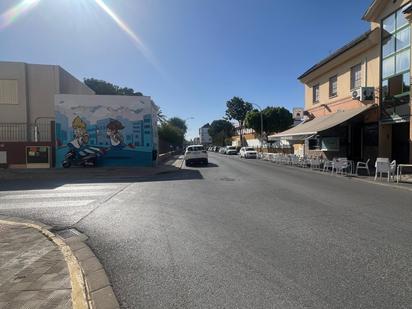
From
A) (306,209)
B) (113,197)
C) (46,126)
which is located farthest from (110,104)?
(306,209)

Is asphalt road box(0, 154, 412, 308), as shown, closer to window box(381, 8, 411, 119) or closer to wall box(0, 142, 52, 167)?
window box(381, 8, 411, 119)

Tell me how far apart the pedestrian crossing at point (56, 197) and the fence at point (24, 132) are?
43.6 feet

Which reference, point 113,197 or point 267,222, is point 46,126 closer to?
point 113,197

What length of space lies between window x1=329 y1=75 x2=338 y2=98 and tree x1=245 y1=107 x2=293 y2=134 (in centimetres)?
3213

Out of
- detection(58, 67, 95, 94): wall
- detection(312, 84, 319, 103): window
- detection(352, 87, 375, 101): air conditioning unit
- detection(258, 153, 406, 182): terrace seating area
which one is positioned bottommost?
detection(258, 153, 406, 182): terrace seating area

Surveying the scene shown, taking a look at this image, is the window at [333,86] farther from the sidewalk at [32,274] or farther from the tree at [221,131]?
the tree at [221,131]

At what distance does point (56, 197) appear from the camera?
1189cm

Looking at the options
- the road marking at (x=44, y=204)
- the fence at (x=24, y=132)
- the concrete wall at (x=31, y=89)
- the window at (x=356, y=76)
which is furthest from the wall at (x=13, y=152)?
the window at (x=356, y=76)

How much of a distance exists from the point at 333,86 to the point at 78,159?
738 inches

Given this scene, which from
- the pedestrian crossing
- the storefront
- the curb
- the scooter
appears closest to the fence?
the scooter

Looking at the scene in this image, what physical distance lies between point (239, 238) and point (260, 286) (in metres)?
2.15

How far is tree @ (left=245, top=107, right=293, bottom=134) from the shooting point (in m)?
58.9

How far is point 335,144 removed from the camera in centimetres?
2494

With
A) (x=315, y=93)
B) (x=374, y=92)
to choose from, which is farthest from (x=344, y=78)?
(x=315, y=93)
